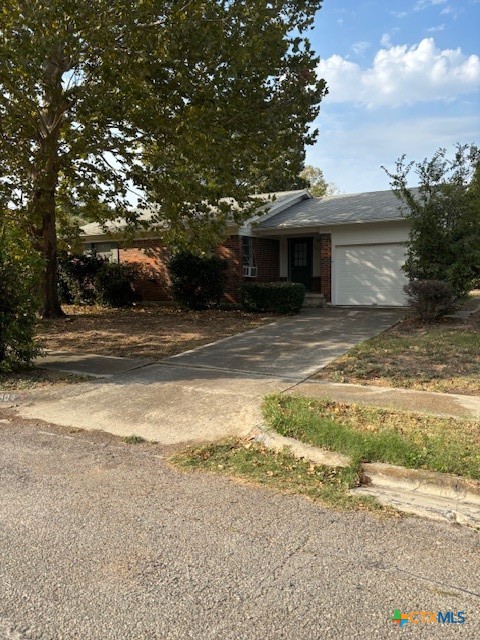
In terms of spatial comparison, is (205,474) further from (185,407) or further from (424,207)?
(424,207)

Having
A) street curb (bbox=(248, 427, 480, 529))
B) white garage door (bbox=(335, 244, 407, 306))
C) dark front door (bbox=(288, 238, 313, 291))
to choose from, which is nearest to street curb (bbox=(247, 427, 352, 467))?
street curb (bbox=(248, 427, 480, 529))

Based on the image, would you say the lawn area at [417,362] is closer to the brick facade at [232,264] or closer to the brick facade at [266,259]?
the brick facade at [232,264]

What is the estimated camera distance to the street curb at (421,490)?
3.98 metres

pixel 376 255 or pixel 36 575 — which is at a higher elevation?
pixel 376 255

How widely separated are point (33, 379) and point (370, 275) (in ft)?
39.3

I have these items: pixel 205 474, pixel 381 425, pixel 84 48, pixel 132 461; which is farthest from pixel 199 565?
pixel 84 48

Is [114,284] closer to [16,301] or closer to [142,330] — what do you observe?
[142,330]

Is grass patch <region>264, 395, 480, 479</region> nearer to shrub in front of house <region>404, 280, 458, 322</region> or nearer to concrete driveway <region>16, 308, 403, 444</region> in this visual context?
concrete driveway <region>16, 308, 403, 444</region>

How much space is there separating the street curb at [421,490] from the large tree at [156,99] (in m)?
8.72

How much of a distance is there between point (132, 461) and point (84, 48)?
31.9ft

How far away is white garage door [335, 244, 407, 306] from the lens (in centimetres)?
1719

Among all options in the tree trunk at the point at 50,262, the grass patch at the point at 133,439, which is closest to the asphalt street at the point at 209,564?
the grass patch at the point at 133,439

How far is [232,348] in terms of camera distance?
11.1m

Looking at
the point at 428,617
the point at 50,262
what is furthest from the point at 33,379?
the point at 50,262
